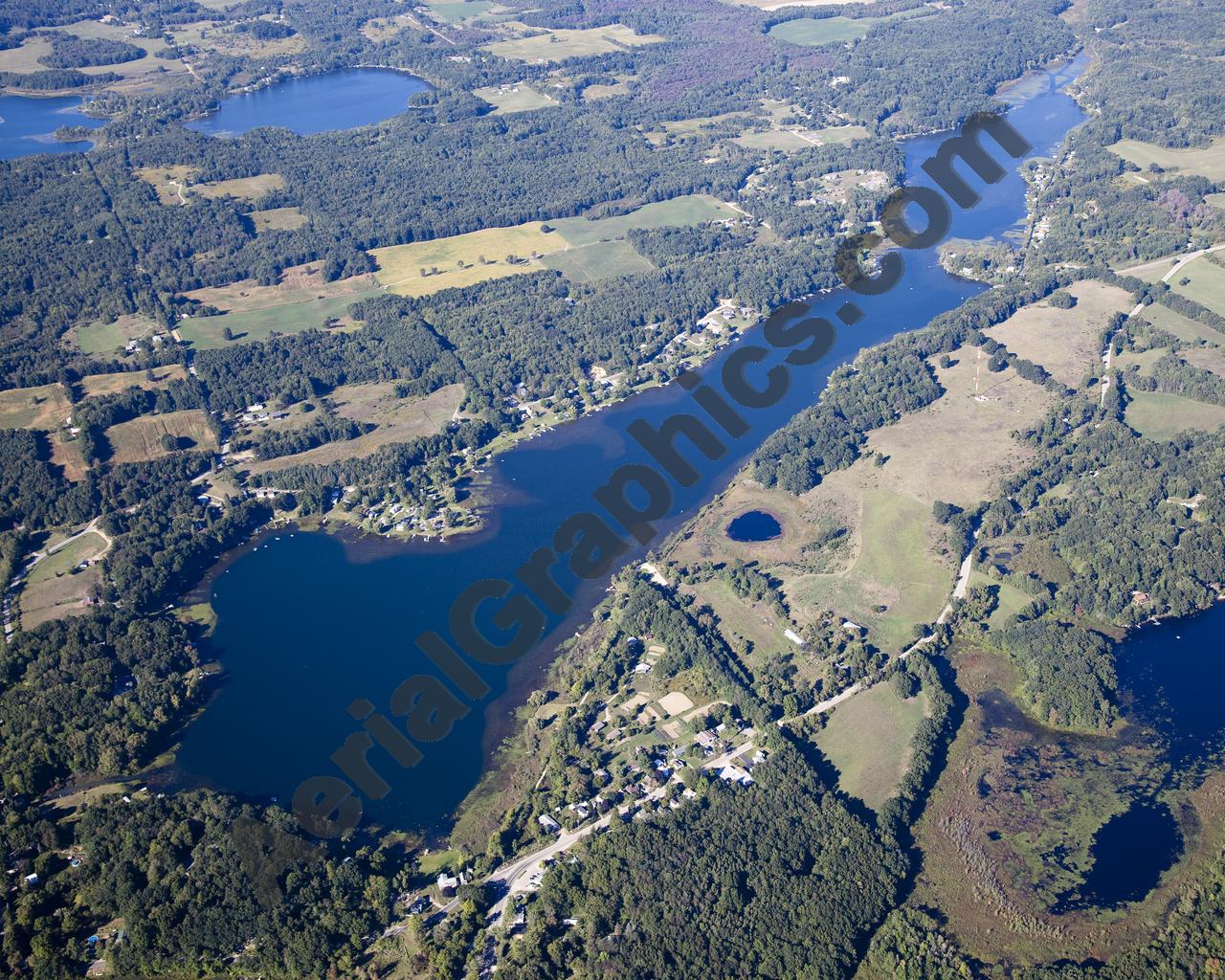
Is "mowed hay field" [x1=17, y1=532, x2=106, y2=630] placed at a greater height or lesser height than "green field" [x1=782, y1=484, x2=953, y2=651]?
lesser

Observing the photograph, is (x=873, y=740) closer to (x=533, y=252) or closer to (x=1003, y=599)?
(x=1003, y=599)

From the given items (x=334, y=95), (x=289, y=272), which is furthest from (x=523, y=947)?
(x=334, y=95)

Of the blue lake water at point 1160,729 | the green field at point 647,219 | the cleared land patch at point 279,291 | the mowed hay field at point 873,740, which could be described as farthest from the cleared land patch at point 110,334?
the blue lake water at point 1160,729

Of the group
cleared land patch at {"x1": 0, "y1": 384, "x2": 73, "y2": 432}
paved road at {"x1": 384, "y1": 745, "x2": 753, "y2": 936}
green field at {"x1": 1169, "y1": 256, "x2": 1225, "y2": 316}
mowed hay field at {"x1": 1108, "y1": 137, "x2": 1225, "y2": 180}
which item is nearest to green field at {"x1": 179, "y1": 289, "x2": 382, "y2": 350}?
cleared land patch at {"x1": 0, "y1": 384, "x2": 73, "y2": 432}

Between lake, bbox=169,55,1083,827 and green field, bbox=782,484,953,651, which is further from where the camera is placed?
green field, bbox=782,484,953,651

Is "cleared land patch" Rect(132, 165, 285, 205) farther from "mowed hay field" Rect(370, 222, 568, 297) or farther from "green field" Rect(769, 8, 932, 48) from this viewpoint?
"green field" Rect(769, 8, 932, 48)

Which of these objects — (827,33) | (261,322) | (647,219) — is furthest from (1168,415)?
(827,33)

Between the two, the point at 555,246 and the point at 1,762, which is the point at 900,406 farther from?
the point at 1,762
